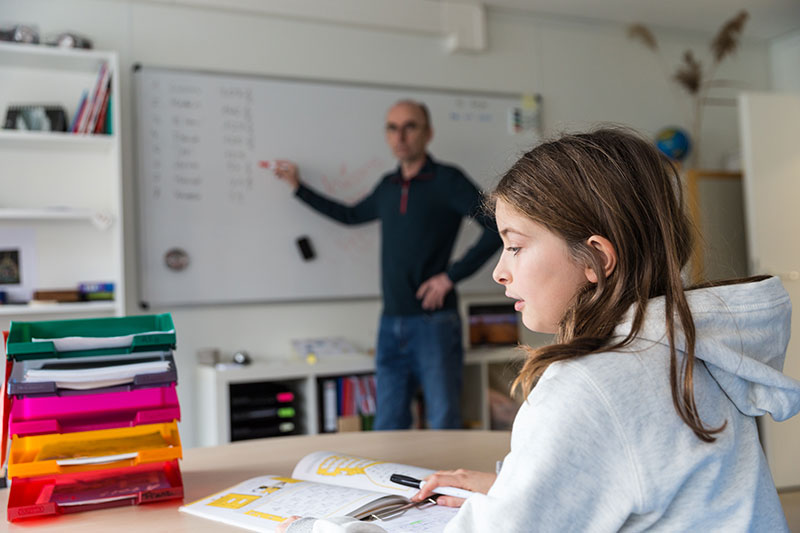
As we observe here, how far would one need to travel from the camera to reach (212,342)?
3234 millimetres

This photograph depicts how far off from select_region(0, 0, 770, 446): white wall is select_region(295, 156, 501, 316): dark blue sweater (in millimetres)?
607

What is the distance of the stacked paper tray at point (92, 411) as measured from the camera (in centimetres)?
113

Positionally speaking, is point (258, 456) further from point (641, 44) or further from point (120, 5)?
point (641, 44)

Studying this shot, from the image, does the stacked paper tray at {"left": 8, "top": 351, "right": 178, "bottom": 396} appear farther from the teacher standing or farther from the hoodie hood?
the teacher standing

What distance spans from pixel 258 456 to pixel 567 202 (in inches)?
34.2

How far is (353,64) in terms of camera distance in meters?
3.56

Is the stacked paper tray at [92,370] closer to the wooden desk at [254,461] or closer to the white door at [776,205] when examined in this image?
the wooden desk at [254,461]

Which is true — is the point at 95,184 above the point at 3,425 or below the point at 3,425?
above

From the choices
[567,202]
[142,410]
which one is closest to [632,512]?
[567,202]

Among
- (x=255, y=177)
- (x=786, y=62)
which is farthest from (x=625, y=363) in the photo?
(x=786, y=62)

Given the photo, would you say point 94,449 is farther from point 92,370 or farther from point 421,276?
point 421,276

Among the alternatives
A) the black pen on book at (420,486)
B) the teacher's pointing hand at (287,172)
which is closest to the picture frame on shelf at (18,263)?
the teacher's pointing hand at (287,172)

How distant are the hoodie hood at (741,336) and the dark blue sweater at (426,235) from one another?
2.08 metres

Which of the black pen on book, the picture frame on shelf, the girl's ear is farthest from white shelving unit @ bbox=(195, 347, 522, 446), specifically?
the girl's ear
